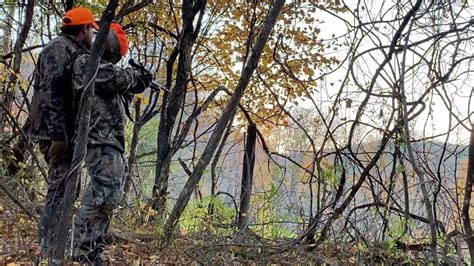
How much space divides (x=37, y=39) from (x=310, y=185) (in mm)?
4249

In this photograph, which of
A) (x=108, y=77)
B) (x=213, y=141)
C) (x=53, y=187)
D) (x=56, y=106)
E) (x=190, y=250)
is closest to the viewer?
(x=108, y=77)

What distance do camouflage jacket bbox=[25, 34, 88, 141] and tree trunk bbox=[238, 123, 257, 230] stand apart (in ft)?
7.12

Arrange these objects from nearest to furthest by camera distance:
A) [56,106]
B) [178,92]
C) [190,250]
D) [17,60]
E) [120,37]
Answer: [56,106] → [120,37] → [190,250] → [17,60] → [178,92]

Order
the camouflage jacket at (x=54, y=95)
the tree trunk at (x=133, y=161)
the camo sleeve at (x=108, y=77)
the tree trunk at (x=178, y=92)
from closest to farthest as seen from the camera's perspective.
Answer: the camo sleeve at (x=108, y=77)
the camouflage jacket at (x=54, y=95)
the tree trunk at (x=178, y=92)
the tree trunk at (x=133, y=161)

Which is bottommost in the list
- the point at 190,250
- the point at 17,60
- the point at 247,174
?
the point at 190,250

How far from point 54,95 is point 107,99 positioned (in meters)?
0.32

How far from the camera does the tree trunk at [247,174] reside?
17.5 feet

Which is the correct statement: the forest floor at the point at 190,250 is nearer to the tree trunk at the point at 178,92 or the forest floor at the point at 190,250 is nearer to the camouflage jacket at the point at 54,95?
the camouflage jacket at the point at 54,95

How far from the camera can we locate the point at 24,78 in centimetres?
636

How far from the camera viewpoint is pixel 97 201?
3.09 m

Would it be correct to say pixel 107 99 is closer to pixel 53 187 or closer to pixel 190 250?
pixel 53 187

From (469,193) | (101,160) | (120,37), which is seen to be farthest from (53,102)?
(469,193)

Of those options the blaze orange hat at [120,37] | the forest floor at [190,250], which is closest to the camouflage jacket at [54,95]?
the blaze orange hat at [120,37]

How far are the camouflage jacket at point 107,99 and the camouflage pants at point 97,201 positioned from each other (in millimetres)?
78
